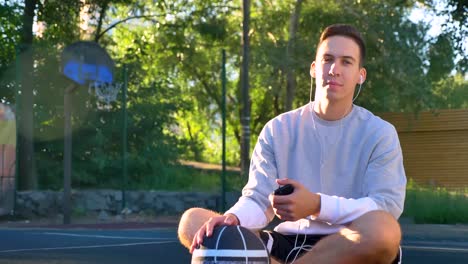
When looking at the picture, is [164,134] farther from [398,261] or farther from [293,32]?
[398,261]

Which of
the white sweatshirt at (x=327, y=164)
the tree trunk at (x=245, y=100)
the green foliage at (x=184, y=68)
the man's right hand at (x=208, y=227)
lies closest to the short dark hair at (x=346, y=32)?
the white sweatshirt at (x=327, y=164)

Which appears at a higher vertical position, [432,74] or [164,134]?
[432,74]

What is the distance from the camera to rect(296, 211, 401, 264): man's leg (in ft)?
14.8

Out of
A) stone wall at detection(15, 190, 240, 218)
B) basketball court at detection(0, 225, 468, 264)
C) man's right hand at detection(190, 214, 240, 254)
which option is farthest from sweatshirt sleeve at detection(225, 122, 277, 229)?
stone wall at detection(15, 190, 240, 218)

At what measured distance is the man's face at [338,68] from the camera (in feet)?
16.0

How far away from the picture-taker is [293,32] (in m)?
31.9

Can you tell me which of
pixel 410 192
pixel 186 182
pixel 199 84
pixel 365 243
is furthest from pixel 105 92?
pixel 199 84

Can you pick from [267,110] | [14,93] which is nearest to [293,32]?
[267,110]

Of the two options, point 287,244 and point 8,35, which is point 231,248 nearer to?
point 287,244

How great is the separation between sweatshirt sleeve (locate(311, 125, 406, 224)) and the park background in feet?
42.9

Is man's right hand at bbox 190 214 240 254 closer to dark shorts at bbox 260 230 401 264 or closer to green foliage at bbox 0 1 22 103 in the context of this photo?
dark shorts at bbox 260 230 401 264

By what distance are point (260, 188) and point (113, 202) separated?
48.1 feet

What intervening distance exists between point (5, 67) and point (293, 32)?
1310 centimetres

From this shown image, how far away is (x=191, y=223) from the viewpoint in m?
4.93
